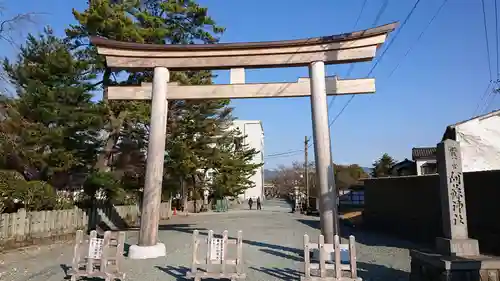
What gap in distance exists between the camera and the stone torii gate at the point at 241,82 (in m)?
10.8

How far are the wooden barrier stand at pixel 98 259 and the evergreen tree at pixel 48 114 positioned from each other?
8.02 m

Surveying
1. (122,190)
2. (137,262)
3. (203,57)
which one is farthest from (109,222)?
(203,57)

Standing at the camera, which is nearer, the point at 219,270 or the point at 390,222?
the point at 219,270

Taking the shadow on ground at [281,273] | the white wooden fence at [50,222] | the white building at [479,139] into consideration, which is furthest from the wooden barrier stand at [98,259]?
the white building at [479,139]

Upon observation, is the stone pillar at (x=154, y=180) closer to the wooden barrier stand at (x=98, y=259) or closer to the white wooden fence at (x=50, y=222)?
the wooden barrier stand at (x=98, y=259)

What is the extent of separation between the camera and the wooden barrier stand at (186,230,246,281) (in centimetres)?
735

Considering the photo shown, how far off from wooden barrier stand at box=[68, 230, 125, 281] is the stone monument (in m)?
5.81

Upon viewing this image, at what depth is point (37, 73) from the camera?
15.5 m

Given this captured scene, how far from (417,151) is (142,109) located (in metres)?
20.8

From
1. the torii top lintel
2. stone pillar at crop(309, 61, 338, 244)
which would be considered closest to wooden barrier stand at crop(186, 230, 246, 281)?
stone pillar at crop(309, 61, 338, 244)

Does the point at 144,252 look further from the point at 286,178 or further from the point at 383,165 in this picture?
the point at 286,178

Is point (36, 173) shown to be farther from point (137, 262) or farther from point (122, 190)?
point (137, 262)

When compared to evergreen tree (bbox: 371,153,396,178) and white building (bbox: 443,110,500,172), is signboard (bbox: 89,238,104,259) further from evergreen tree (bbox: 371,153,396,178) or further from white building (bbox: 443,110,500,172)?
evergreen tree (bbox: 371,153,396,178)

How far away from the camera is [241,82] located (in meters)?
11.8
